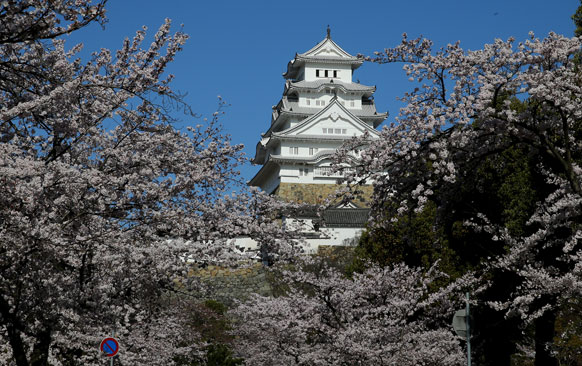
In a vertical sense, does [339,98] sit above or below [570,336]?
above

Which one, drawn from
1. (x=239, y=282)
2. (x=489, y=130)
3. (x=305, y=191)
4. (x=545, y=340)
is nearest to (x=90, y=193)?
(x=489, y=130)

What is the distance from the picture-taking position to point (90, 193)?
6.22m

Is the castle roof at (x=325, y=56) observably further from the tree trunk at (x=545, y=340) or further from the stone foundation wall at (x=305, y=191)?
the tree trunk at (x=545, y=340)

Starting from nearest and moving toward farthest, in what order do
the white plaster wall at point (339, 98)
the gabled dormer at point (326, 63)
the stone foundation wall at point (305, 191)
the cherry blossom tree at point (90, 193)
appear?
the cherry blossom tree at point (90, 193), the stone foundation wall at point (305, 191), the white plaster wall at point (339, 98), the gabled dormer at point (326, 63)

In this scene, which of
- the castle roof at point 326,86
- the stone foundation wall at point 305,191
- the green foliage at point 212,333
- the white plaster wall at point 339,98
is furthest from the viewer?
the white plaster wall at point 339,98

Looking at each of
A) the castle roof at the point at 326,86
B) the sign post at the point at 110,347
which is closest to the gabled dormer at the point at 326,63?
the castle roof at the point at 326,86

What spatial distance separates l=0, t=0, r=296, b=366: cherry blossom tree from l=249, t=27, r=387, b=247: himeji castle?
98.9 ft

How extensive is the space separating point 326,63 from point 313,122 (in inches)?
300

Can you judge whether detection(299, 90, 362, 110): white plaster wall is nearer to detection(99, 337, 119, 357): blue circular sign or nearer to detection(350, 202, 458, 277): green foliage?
detection(350, 202, 458, 277): green foliage

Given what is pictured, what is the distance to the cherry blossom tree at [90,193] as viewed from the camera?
5512 mm

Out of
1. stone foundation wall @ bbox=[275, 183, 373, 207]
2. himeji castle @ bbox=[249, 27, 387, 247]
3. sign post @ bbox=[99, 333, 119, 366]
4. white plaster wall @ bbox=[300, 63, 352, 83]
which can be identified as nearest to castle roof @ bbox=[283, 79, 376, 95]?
himeji castle @ bbox=[249, 27, 387, 247]

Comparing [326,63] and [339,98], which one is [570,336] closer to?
[339,98]

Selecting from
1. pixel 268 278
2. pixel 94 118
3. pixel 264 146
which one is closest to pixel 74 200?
pixel 94 118

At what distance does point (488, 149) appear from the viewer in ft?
25.3
